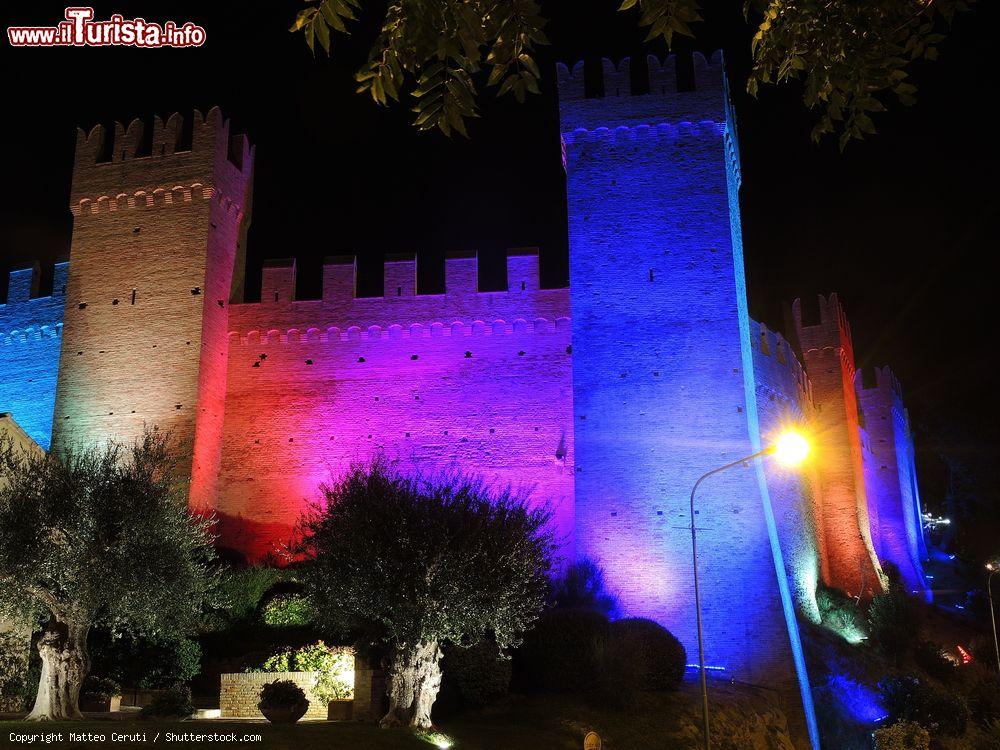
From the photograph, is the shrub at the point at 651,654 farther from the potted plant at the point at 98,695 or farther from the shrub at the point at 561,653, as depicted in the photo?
the potted plant at the point at 98,695

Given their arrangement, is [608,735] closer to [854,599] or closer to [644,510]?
[644,510]

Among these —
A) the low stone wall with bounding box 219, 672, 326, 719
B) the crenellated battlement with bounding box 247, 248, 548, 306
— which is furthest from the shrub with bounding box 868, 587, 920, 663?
the low stone wall with bounding box 219, 672, 326, 719

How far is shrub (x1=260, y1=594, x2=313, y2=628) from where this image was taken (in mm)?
18828

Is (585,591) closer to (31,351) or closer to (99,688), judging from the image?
(99,688)

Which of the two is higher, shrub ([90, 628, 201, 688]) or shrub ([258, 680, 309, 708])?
shrub ([90, 628, 201, 688])

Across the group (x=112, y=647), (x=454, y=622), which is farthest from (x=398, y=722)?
(x=112, y=647)

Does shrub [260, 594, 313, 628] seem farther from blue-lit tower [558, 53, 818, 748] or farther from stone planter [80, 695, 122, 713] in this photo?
blue-lit tower [558, 53, 818, 748]

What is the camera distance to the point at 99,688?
1652 centimetres

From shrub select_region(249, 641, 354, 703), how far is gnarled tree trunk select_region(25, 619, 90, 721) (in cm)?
294

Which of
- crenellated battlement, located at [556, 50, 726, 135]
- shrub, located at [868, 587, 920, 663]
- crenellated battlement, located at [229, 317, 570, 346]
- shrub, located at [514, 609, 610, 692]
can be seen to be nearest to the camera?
shrub, located at [514, 609, 610, 692]

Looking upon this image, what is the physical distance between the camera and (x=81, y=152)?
24.6m

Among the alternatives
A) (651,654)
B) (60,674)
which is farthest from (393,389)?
(60,674)

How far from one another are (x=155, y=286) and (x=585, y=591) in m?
11.8

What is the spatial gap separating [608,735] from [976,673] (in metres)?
13.1
